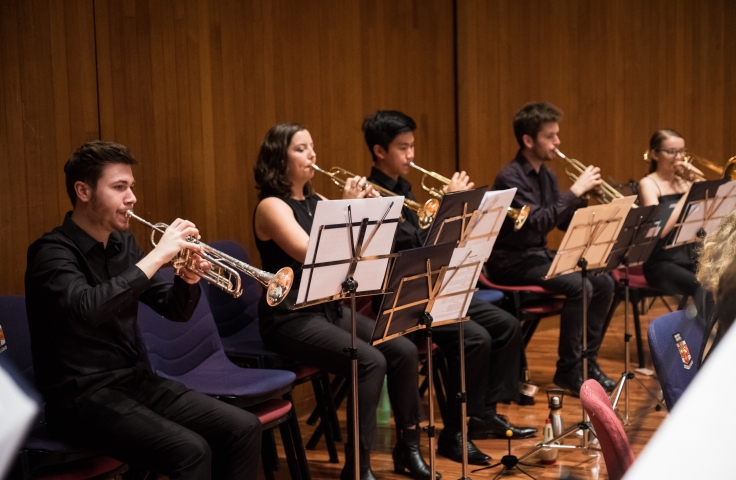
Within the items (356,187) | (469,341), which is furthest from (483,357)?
(356,187)

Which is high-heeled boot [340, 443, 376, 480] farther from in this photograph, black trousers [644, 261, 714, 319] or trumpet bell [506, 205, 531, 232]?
black trousers [644, 261, 714, 319]

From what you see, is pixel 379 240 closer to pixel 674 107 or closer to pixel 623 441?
pixel 623 441

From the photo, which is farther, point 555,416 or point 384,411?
point 384,411

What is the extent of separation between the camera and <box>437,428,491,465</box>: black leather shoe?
14.1 ft

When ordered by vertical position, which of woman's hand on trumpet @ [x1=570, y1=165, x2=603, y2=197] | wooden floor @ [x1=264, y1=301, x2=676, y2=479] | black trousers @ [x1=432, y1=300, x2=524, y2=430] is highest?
woman's hand on trumpet @ [x1=570, y1=165, x2=603, y2=197]

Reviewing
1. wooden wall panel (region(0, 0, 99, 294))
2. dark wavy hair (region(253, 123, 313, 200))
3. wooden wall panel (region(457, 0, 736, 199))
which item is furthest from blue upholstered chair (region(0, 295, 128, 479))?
wooden wall panel (region(457, 0, 736, 199))

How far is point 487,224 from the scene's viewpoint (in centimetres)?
380

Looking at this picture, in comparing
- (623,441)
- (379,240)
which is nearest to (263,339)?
(379,240)

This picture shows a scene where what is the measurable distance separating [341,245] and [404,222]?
1.41 m

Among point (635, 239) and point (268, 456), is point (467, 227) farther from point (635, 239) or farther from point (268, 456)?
point (635, 239)

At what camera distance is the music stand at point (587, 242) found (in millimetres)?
4336

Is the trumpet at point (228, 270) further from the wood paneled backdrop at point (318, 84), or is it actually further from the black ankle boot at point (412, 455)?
the black ankle boot at point (412, 455)

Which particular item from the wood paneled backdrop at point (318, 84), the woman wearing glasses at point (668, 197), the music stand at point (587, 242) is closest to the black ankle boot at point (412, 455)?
the music stand at point (587, 242)

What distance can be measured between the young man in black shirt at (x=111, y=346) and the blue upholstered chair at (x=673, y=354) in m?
1.41
